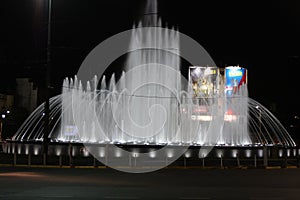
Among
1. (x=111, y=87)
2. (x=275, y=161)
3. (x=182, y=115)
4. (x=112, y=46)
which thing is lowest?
(x=275, y=161)

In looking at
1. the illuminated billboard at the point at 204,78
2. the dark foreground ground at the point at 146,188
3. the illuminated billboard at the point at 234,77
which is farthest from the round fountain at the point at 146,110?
the illuminated billboard at the point at 234,77

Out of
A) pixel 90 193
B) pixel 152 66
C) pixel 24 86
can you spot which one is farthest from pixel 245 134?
pixel 24 86

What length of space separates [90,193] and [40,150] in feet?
56.9

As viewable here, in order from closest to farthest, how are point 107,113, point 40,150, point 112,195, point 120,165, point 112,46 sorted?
point 112,195, point 120,165, point 40,150, point 107,113, point 112,46

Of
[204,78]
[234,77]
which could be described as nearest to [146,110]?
[204,78]

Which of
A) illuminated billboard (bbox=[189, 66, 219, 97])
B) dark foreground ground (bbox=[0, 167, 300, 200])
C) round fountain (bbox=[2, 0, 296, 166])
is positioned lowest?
dark foreground ground (bbox=[0, 167, 300, 200])

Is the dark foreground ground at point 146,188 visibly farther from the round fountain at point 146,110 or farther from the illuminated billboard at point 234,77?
the illuminated billboard at point 234,77

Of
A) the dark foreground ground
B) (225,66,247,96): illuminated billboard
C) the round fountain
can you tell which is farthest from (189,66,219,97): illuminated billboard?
the dark foreground ground

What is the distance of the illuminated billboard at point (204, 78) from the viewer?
3280 inches

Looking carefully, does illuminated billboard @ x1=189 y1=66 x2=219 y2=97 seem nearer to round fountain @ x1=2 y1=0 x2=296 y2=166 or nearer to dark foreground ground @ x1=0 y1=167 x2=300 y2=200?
round fountain @ x1=2 y1=0 x2=296 y2=166

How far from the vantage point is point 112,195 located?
41.0 ft

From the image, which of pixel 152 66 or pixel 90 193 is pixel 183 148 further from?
pixel 90 193

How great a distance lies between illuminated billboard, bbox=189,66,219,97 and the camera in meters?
83.3

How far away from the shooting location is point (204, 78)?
276 ft
